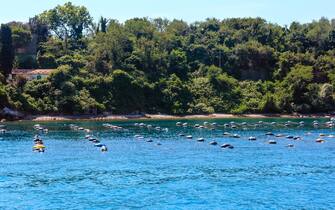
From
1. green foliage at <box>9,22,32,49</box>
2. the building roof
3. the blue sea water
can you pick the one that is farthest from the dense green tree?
the blue sea water

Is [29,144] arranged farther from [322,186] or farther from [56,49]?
[56,49]

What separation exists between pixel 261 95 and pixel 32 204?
14984 cm

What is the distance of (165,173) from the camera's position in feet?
246

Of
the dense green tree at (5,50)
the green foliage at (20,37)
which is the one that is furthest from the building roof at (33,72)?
the green foliage at (20,37)

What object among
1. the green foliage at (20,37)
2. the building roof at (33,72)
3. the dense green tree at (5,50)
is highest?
the green foliage at (20,37)

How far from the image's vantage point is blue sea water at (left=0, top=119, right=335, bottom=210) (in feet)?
189

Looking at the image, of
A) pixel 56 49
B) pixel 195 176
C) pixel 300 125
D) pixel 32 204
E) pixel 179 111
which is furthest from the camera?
pixel 56 49

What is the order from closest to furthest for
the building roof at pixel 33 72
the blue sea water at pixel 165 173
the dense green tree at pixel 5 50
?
the blue sea water at pixel 165 173 → the dense green tree at pixel 5 50 → the building roof at pixel 33 72

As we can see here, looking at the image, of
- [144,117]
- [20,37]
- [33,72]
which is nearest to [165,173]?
[144,117]

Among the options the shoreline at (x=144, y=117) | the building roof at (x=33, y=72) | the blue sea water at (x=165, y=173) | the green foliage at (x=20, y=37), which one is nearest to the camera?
the blue sea water at (x=165, y=173)

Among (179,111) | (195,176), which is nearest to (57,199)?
(195,176)

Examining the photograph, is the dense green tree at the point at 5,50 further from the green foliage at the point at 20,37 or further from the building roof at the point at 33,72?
the green foliage at the point at 20,37

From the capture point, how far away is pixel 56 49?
19875 centimetres

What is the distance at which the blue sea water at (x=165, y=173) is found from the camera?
57.6 meters
